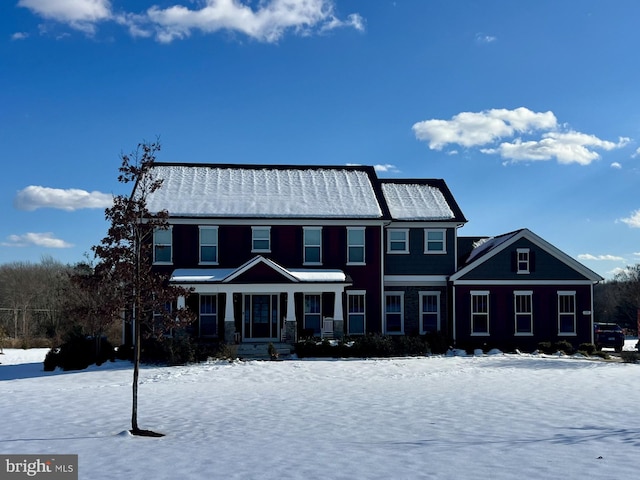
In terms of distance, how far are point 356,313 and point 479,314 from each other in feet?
18.8

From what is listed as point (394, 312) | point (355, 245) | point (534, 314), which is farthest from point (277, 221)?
point (534, 314)

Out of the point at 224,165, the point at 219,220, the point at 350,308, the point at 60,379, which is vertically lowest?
the point at 60,379

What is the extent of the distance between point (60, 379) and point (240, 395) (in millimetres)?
7636

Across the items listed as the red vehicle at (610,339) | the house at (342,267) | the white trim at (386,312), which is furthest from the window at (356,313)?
the red vehicle at (610,339)

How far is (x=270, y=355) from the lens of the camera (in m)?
24.4

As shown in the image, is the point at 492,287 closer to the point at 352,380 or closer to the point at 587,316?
the point at 587,316

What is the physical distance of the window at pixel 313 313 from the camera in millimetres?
28250

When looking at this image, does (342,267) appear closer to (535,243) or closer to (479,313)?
(479,313)

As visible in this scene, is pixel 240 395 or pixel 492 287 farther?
pixel 492 287

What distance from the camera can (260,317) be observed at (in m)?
28.2

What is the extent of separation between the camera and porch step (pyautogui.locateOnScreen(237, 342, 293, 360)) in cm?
2494

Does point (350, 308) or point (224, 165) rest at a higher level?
point (224, 165)

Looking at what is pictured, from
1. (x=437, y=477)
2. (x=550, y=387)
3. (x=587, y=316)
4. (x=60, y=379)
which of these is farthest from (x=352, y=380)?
(x=587, y=316)

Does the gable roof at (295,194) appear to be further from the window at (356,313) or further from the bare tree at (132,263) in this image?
the bare tree at (132,263)
